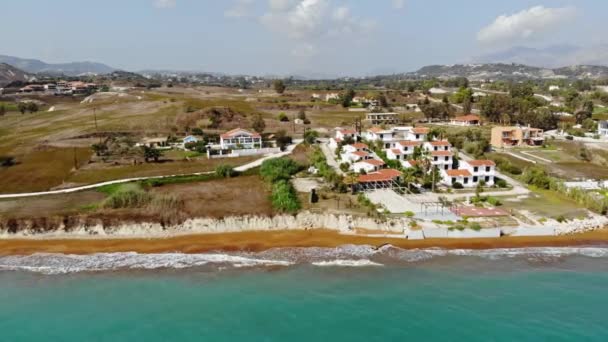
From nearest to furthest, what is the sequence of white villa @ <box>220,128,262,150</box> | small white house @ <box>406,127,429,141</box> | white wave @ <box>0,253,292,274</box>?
white wave @ <box>0,253,292,274</box>
small white house @ <box>406,127,429,141</box>
white villa @ <box>220,128,262,150</box>

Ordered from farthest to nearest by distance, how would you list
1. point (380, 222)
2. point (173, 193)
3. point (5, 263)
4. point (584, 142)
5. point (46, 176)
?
point (584, 142) < point (46, 176) < point (173, 193) < point (380, 222) < point (5, 263)

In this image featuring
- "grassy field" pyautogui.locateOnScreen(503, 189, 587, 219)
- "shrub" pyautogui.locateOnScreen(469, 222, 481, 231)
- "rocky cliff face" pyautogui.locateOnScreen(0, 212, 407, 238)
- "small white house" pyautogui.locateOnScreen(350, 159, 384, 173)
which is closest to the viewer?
"shrub" pyautogui.locateOnScreen(469, 222, 481, 231)

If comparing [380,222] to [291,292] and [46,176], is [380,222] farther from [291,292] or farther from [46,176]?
[46,176]

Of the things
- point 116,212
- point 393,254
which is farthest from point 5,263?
point 393,254

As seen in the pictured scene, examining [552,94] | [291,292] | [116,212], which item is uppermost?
[552,94]

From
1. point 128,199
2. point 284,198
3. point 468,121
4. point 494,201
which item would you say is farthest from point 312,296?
point 468,121

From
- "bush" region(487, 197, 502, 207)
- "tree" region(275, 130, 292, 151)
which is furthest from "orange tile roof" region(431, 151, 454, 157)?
"tree" region(275, 130, 292, 151)

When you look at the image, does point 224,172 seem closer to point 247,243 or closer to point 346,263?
point 247,243

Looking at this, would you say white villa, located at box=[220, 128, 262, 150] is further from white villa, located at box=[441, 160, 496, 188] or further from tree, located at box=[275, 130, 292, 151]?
white villa, located at box=[441, 160, 496, 188]
